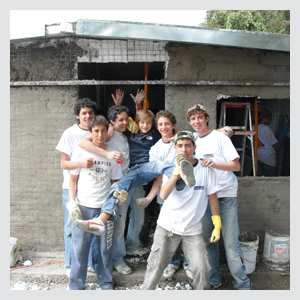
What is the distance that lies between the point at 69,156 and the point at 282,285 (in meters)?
3.47

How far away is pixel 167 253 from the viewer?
8.68 ft

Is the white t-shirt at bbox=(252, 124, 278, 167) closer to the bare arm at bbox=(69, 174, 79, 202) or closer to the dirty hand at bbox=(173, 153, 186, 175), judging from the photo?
the dirty hand at bbox=(173, 153, 186, 175)

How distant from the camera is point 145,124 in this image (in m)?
3.42

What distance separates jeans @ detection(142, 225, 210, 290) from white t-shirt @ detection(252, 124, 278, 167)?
2792 millimetres

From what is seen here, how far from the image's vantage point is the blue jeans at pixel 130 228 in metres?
3.42

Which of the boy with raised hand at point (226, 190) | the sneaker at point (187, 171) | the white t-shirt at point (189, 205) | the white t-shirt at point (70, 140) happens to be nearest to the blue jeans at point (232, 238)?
the boy with raised hand at point (226, 190)

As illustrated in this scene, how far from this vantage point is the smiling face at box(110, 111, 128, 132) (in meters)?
3.38

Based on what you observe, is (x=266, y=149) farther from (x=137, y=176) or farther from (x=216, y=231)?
(x=137, y=176)

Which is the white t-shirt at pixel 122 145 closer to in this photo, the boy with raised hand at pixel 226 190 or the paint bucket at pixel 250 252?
the boy with raised hand at pixel 226 190

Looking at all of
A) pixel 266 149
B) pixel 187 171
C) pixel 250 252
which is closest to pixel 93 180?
pixel 187 171

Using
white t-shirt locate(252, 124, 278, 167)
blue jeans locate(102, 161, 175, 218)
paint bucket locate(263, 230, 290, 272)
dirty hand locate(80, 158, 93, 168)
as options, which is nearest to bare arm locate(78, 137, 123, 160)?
dirty hand locate(80, 158, 93, 168)

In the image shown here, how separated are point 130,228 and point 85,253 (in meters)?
0.90

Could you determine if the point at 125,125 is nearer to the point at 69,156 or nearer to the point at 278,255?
the point at 69,156

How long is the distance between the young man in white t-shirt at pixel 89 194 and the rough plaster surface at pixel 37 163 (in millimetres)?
1183
